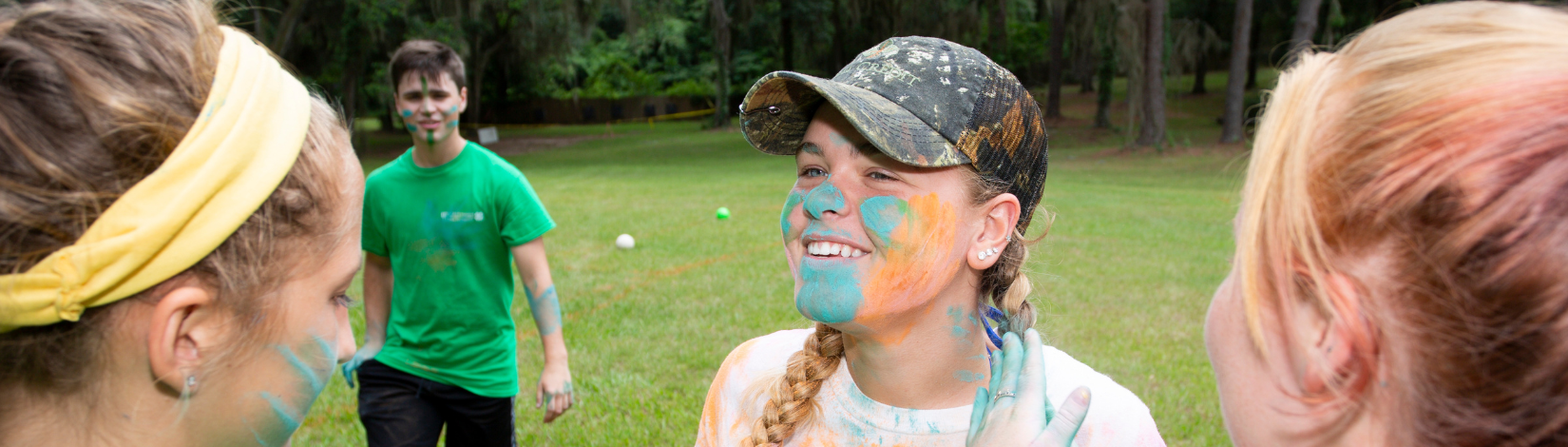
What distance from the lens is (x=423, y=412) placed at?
3.84 m

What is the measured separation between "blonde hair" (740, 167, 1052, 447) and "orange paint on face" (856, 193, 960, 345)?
91mm

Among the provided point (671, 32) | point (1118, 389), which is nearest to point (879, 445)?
point (1118, 389)

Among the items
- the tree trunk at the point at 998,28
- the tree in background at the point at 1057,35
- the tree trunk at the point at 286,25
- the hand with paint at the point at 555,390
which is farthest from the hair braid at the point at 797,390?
the tree in background at the point at 1057,35

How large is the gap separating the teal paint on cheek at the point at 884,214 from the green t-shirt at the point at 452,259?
237 cm

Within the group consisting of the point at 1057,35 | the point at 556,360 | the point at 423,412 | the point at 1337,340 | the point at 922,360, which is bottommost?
the point at 1057,35

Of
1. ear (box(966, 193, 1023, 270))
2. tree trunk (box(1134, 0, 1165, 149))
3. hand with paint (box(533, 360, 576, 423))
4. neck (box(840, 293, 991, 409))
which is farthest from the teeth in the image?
tree trunk (box(1134, 0, 1165, 149))

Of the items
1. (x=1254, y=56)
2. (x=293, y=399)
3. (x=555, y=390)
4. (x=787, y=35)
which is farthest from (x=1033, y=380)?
(x=1254, y=56)

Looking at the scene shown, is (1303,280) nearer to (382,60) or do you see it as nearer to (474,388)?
(474,388)

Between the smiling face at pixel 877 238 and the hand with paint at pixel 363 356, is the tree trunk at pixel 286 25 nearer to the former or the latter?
the hand with paint at pixel 363 356

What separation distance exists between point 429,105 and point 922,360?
10.0 feet

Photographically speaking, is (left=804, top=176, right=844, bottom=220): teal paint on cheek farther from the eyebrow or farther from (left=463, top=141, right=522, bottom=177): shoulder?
(left=463, top=141, right=522, bottom=177): shoulder

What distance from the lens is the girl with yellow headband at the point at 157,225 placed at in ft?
3.84

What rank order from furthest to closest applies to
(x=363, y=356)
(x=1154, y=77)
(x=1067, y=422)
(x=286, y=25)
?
(x=1154, y=77)
(x=286, y=25)
(x=363, y=356)
(x=1067, y=422)

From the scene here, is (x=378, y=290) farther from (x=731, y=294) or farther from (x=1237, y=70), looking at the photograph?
(x=1237, y=70)
